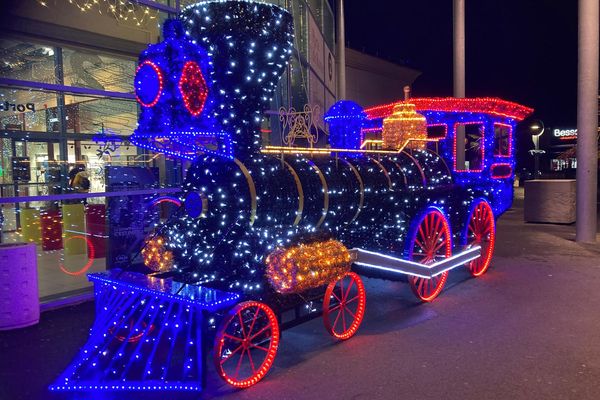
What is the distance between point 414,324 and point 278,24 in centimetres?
328

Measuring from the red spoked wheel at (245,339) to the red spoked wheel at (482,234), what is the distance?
13.9ft

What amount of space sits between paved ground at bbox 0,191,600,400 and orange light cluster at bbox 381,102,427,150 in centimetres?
198

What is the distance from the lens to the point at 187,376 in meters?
3.68

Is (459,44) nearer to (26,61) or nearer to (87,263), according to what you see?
(26,61)

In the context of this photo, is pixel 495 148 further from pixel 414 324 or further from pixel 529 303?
pixel 414 324

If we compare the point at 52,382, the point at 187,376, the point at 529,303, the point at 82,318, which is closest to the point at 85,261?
the point at 82,318

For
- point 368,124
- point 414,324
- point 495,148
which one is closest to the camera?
point 414,324

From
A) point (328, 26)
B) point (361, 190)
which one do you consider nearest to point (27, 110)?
point (361, 190)

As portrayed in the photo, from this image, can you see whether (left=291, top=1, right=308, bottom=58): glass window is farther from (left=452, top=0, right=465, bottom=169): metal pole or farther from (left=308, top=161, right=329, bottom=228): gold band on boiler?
(left=308, top=161, right=329, bottom=228): gold band on boiler

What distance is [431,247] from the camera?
20.4ft

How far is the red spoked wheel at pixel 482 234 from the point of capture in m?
7.47

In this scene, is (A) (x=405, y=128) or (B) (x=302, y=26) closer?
(A) (x=405, y=128)

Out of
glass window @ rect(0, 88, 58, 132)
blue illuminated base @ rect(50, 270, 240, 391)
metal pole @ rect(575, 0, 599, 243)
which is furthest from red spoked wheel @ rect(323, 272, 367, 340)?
metal pole @ rect(575, 0, 599, 243)

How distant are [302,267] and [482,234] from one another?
455 centimetres
